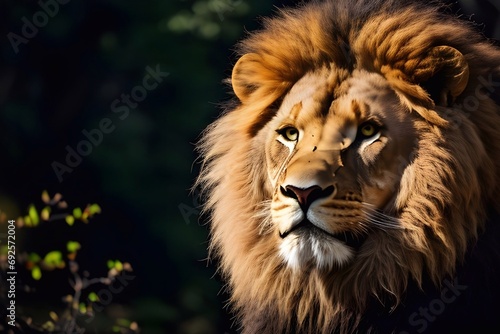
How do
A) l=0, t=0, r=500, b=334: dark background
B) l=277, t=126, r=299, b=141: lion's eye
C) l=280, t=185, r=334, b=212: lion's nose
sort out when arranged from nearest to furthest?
1. l=280, t=185, r=334, b=212: lion's nose
2. l=277, t=126, r=299, b=141: lion's eye
3. l=0, t=0, r=500, b=334: dark background

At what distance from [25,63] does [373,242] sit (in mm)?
3250

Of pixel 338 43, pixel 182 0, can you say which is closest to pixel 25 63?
pixel 182 0

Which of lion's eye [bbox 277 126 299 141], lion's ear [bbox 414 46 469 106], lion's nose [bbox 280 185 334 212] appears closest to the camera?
lion's nose [bbox 280 185 334 212]

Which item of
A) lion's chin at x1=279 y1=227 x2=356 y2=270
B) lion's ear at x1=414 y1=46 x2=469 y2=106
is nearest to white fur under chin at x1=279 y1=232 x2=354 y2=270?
lion's chin at x1=279 y1=227 x2=356 y2=270

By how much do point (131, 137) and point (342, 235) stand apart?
283cm

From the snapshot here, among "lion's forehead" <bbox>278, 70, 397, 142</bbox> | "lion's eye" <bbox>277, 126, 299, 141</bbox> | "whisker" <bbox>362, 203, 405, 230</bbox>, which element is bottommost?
"whisker" <bbox>362, 203, 405, 230</bbox>

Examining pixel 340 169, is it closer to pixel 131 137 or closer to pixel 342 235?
pixel 342 235

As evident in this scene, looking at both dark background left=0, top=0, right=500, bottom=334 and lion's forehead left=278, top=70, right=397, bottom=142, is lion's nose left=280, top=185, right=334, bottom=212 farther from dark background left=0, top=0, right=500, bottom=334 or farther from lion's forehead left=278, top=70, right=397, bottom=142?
dark background left=0, top=0, right=500, bottom=334

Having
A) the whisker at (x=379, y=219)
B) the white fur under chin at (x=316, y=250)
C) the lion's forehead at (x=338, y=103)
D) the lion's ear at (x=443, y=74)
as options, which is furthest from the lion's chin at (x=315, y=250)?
the lion's ear at (x=443, y=74)

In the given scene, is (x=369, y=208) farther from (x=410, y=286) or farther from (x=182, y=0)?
(x=182, y=0)

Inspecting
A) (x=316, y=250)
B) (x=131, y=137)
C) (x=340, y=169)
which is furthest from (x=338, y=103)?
(x=131, y=137)

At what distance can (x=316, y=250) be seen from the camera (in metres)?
3.23

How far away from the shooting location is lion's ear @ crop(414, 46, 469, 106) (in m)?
3.29

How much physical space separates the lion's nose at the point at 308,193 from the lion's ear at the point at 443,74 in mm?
492
